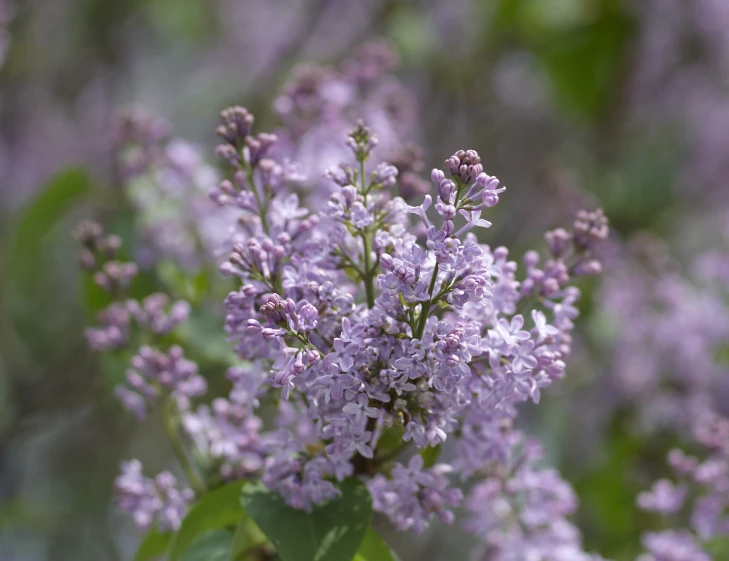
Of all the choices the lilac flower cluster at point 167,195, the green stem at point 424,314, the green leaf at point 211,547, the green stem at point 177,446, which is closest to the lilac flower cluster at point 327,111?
the lilac flower cluster at point 167,195

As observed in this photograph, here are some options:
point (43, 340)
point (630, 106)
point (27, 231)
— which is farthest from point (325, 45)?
point (27, 231)

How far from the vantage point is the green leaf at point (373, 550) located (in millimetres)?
1698

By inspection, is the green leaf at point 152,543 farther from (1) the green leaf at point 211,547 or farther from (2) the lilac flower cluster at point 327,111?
(2) the lilac flower cluster at point 327,111

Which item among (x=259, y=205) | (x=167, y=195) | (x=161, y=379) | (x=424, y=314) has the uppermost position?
(x=167, y=195)

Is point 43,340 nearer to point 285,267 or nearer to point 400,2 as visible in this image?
point 400,2

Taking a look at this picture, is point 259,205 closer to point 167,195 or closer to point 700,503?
point 167,195

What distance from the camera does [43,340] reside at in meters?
4.25

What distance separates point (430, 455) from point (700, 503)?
35.5 inches

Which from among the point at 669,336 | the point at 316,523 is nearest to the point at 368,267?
the point at 316,523

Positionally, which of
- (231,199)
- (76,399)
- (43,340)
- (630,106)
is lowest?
(231,199)

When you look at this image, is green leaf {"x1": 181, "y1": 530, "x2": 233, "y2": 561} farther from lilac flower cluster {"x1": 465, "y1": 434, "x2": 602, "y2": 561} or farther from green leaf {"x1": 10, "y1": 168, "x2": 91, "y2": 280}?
green leaf {"x1": 10, "y1": 168, "x2": 91, "y2": 280}

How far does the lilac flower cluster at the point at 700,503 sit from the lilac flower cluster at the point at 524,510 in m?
0.22

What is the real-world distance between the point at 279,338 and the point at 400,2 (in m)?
3.64

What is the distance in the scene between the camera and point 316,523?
1.60m
